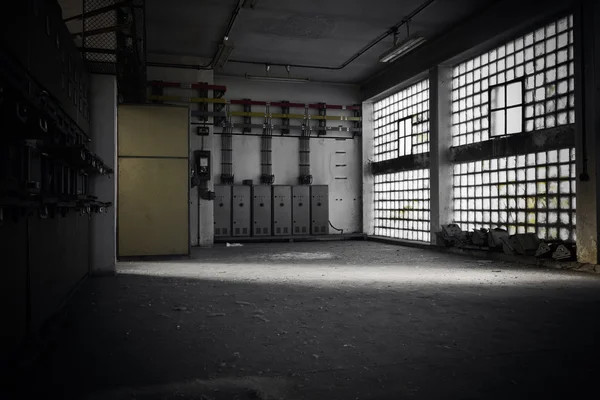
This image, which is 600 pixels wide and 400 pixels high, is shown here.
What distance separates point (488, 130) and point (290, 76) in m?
7.38

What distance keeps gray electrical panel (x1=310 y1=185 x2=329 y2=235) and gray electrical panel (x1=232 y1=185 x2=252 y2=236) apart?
2.28m

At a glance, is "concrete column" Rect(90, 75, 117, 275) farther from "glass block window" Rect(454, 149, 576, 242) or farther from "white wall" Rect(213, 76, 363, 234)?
"glass block window" Rect(454, 149, 576, 242)

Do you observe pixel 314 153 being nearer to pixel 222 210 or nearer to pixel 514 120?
pixel 222 210

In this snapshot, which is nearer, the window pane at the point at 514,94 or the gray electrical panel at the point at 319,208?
the window pane at the point at 514,94

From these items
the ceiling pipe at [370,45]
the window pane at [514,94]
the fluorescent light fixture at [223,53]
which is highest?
the ceiling pipe at [370,45]

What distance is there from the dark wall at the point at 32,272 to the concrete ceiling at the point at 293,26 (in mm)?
7103

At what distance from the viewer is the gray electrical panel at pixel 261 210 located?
15359 millimetres

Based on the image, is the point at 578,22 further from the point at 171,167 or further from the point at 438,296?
the point at 171,167

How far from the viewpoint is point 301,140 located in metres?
16.5

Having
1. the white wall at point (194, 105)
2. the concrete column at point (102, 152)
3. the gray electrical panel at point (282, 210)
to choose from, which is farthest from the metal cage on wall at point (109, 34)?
the gray electrical panel at point (282, 210)

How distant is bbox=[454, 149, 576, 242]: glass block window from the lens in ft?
29.5

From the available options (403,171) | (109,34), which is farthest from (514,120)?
(109,34)

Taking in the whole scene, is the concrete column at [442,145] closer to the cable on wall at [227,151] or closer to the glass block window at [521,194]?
the glass block window at [521,194]

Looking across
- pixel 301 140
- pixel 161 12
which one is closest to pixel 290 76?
pixel 301 140
